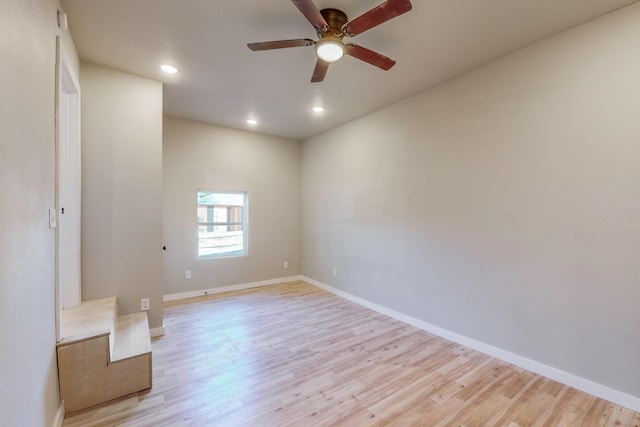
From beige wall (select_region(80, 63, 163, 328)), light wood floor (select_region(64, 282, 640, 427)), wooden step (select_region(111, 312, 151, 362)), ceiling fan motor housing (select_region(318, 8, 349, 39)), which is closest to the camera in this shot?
light wood floor (select_region(64, 282, 640, 427))

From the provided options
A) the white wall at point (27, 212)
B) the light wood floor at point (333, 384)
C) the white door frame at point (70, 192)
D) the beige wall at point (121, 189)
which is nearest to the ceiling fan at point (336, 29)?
the white wall at point (27, 212)

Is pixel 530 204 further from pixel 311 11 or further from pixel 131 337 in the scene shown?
pixel 131 337

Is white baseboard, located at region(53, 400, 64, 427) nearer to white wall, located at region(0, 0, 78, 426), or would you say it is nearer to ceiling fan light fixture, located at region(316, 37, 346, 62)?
white wall, located at region(0, 0, 78, 426)

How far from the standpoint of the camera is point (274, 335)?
3.00 metres

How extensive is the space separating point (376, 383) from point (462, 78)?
10.1ft

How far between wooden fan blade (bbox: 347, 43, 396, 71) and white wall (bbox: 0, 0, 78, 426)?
1.82 m

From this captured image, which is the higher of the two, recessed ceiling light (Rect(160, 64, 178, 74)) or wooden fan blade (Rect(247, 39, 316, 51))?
recessed ceiling light (Rect(160, 64, 178, 74))

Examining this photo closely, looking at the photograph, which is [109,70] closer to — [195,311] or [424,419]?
[195,311]

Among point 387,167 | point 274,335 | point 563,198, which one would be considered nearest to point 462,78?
point 387,167

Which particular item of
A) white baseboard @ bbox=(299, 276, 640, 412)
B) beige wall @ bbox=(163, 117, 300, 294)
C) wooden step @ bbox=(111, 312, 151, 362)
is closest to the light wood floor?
white baseboard @ bbox=(299, 276, 640, 412)

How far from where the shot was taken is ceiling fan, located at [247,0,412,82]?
163 centimetres

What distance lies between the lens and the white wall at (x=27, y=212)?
1.09m

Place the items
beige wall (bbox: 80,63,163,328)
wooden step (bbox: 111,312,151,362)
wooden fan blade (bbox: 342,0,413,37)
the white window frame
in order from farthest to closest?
the white window frame → beige wall (bbox: 80,63,163,328) → wooden step (bbox: 111,312,151,362) → wooden fan blade (bbox: 342,0,413,37)

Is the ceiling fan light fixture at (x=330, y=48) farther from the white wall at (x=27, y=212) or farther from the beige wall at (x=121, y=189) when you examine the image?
the beige wall at (x=121, y=189)
